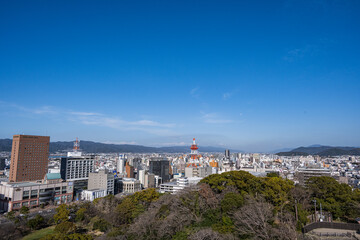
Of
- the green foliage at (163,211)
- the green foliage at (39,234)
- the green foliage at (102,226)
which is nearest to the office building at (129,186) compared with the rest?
the green foliage at (39,234)

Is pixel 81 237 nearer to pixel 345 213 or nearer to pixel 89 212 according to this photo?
pixel 89 212

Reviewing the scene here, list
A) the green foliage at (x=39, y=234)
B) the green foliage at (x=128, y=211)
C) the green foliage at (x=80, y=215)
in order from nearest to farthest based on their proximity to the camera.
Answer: the green foliage at (x=39, y=234) < the green foliage at (x=128, y=211) < the green foliage at (x=80, y=215)

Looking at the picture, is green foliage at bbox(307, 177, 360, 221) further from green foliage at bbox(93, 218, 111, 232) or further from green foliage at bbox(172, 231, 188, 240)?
green foliage at bbox(93, 218, 111, 232)

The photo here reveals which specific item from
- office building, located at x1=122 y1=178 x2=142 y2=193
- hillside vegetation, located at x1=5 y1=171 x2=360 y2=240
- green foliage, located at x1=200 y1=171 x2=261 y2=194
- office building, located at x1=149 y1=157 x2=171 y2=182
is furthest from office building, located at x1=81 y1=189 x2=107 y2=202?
green foliage, located at x1=200 y1=171 x2=261 y2=194

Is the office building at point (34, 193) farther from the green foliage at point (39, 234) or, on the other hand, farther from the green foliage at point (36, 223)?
the green foliage at point (39, 234)

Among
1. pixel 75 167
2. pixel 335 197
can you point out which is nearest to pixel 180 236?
pixel 335 197

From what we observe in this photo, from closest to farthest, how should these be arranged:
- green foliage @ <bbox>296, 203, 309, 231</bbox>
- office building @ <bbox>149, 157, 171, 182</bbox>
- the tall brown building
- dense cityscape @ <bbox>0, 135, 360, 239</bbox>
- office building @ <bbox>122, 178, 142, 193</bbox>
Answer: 1. green foliage @ <bbox>296, 203, 309, 231</bbox>
2. dense cityscape @ <bbox>0, 135, 360, 239</bbox>
3. the tall brown building
4. office building @ <bbox>122, 178, 142, 193</bbox>
5. office building @ <bbox>149, 157, 171, 182</bbox>

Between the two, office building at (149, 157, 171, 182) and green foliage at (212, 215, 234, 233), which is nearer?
green foliage at (212, 215, 234, 233)

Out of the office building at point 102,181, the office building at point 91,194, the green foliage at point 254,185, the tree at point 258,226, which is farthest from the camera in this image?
the office building at point 102,181
